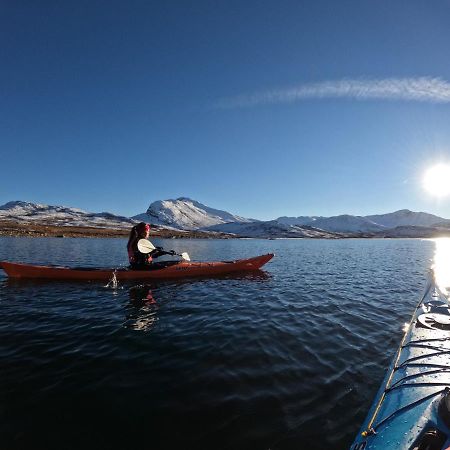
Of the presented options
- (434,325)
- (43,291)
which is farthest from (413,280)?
(43,291)

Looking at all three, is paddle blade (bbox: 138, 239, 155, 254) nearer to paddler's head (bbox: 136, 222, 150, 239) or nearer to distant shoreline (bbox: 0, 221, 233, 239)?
paddler's head (bbox: 136, 222, 150, 239)

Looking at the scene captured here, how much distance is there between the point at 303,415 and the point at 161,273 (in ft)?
50.8

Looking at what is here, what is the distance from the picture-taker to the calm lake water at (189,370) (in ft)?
16.9

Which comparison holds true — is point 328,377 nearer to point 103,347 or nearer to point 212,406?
point 212,406

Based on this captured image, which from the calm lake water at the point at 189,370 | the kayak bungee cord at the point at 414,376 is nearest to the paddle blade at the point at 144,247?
the calm lake water at the point at 189,370

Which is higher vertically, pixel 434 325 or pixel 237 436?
pixel 434 325

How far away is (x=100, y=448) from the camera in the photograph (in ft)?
15.4

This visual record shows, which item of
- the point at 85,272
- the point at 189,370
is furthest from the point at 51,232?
the point at 189,370

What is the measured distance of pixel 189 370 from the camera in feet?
24.3

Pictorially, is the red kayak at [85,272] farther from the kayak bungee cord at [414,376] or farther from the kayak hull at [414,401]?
the kayak bungee cord at [414,376]

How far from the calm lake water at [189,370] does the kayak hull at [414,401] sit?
2.26 feet

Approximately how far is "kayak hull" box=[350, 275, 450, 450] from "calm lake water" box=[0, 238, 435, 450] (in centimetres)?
69

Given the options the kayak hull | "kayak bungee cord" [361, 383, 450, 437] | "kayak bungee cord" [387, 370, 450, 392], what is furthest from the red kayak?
"kayak bungee cord" [361, 383, 450, 437]

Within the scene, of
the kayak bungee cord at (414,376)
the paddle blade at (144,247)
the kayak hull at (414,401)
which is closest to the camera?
the kayak hull at (414,401)
